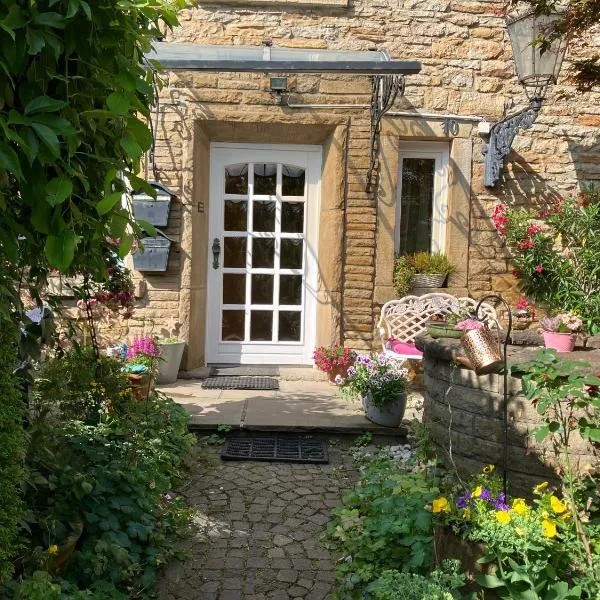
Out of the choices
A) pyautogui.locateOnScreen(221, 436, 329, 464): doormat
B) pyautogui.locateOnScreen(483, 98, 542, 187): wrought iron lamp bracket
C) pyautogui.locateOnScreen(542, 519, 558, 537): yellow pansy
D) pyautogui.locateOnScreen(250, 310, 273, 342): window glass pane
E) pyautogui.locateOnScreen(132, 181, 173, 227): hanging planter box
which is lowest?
pyautogui.locateOnScreen(221, 436, 329, 464): doormat

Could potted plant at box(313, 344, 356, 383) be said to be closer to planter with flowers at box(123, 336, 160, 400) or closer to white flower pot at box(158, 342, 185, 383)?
white flower pot at box(158, 342, 185, 383)

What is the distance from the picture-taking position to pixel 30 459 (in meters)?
2.65

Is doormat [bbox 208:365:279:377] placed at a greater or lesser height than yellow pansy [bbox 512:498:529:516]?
lesser

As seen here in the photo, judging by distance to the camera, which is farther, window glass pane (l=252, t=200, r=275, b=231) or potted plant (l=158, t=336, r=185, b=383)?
window glass pane (l=252, t=200, r=275, b=231)

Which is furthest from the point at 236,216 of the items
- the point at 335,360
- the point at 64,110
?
the point at 64,110

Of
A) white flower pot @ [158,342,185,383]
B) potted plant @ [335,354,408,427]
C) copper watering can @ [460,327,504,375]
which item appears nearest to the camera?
copper watering can @ [460,327,504,375]

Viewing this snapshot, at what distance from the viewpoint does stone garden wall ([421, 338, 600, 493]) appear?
3.33 meters

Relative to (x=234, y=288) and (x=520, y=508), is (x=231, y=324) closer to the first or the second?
(x=234, y=288)

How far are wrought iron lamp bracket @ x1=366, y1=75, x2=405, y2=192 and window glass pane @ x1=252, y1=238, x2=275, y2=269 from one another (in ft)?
3.95

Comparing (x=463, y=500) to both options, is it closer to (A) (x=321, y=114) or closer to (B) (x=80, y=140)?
(B) (x=80, y=140)

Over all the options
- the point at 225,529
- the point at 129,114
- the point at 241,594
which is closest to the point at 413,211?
the point at 225,529

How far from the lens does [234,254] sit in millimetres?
6852

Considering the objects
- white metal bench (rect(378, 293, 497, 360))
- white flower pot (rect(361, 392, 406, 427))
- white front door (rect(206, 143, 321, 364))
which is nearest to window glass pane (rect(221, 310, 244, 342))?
white front door (rect(206, 143, 321, 364))

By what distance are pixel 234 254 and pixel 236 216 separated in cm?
40
